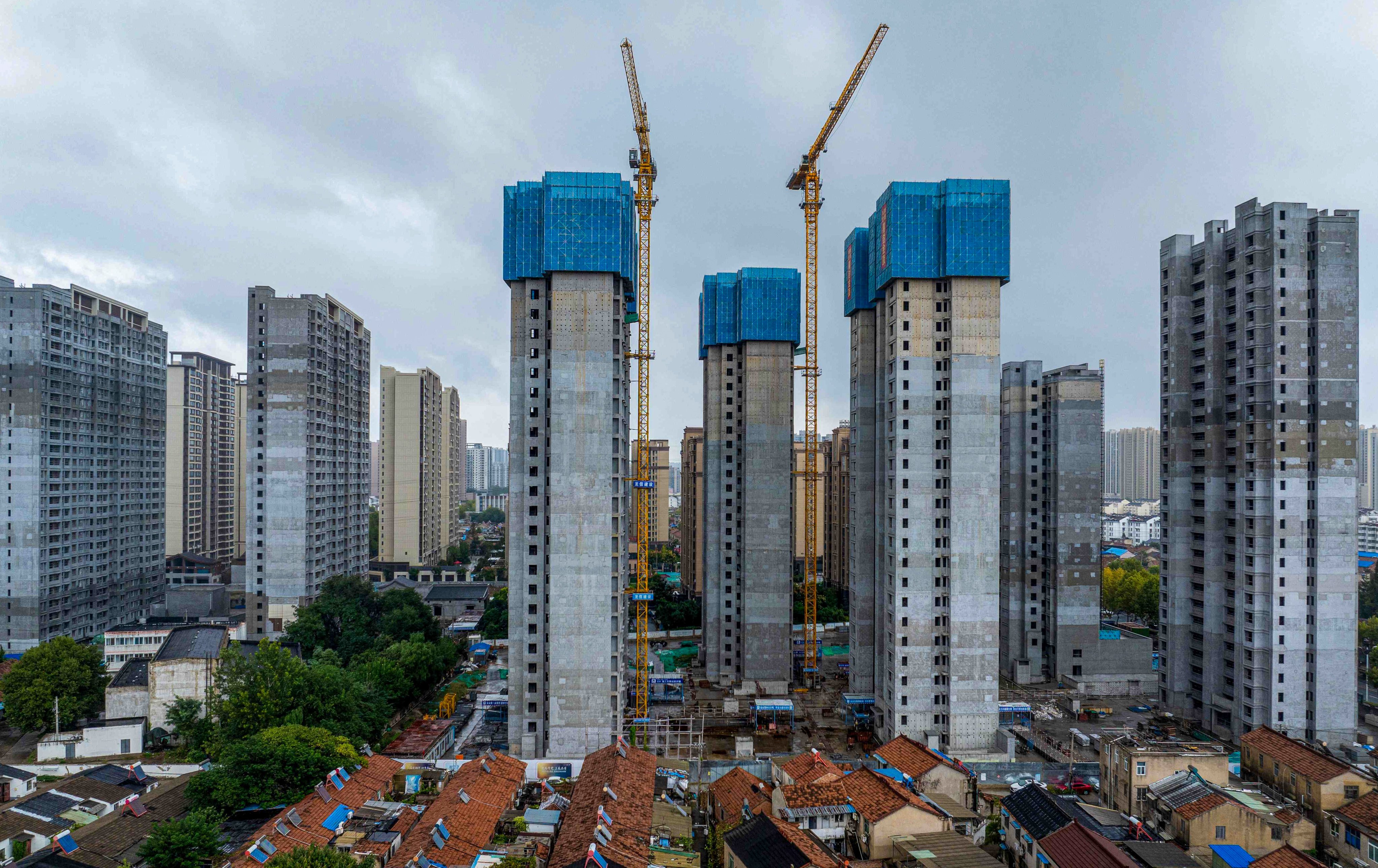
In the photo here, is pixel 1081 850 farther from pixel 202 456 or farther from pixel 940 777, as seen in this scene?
pixel 202 456

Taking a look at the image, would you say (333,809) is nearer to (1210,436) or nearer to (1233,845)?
(1233,845)

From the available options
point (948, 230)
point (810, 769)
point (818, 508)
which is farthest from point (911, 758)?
point (818, 508)

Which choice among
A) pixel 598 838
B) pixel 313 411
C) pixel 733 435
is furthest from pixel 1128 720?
pixel 313 411

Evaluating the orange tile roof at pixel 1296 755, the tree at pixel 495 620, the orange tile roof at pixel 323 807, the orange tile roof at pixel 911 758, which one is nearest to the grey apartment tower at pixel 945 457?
the orange tile roof at pixel 911 758

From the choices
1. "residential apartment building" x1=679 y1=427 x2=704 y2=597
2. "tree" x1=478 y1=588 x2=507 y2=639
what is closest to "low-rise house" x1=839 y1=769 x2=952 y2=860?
"tree" x1=478 y1=588 x2=507 y2=639

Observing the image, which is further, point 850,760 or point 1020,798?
point 850,760

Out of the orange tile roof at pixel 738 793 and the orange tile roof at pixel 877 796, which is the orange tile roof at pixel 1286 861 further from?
the orange tile roof at pixel 738 793
